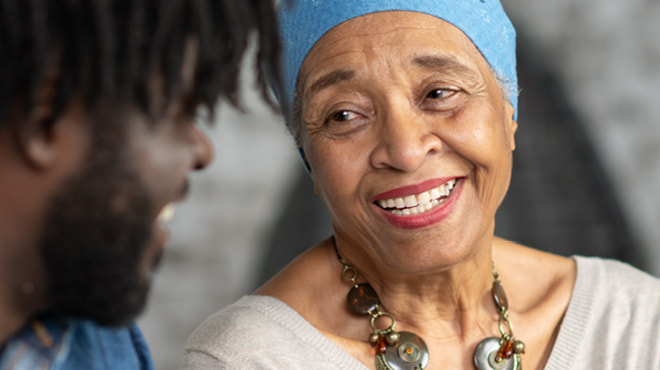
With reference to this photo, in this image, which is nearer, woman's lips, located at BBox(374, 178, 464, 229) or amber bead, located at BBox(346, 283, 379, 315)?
woman's lips, located at BBox(374, 178, 464, 229)

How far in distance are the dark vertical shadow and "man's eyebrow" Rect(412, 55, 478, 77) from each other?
7.42 ft

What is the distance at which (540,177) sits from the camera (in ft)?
14.0

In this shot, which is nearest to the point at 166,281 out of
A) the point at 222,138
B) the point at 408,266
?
the point at 222,138

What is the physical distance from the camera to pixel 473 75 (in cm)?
166

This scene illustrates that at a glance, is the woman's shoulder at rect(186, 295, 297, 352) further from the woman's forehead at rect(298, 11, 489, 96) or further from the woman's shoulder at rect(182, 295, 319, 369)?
the woman's forehead at rect(298, 11, 489, 96)

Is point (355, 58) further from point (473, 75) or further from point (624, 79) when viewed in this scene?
point (624, 79)

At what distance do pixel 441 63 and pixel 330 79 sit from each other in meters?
0.26

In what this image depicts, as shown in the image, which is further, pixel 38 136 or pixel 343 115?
pixel 343 115

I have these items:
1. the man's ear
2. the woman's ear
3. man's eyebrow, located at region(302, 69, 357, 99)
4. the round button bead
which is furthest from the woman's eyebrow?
the man's ear

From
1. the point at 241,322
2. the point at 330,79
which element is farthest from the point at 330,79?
the point at 241,322

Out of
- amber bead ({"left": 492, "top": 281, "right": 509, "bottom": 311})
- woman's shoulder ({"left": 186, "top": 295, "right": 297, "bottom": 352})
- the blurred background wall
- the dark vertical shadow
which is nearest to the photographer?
woman's shoulder ({"left": 186, "top": 295, "right": 297, "bottom": 352})

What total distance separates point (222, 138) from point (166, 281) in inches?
39.1

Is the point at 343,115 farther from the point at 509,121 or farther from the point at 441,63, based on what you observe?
the point at 509,121

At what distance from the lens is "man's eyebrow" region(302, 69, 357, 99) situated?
5.29ft
